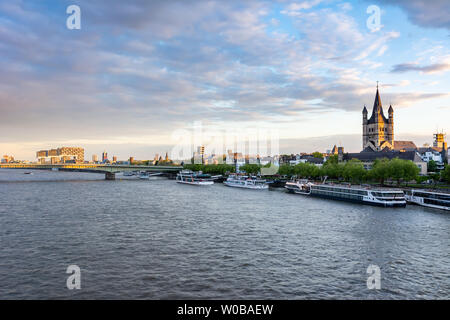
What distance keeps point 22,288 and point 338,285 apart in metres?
20.7

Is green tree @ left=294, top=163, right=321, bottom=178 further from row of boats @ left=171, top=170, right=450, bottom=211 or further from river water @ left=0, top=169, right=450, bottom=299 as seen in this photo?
river water @ left=0, top=169, right=450, bottom=299

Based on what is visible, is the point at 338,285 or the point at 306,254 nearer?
the point at 338,285

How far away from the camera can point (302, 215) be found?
5438cm

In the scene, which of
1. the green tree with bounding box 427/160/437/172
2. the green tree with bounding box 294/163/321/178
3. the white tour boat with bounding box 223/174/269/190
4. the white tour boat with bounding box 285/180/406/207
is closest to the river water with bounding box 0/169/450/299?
the white tour boat with bounding box 285/180/406/207

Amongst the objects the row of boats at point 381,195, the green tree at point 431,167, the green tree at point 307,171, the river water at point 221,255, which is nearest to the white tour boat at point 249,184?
the green tree at point 307,171

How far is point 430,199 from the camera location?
214 ft

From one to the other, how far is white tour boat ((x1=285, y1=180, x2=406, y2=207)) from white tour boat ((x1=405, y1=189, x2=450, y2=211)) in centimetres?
336

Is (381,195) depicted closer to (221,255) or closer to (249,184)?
(221,255)

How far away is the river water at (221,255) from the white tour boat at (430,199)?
9925 millimetres

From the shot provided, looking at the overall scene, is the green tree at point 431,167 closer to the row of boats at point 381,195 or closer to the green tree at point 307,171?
the green tree at point 307,171

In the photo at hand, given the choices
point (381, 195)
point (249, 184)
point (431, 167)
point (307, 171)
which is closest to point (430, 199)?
point (381, 195)
